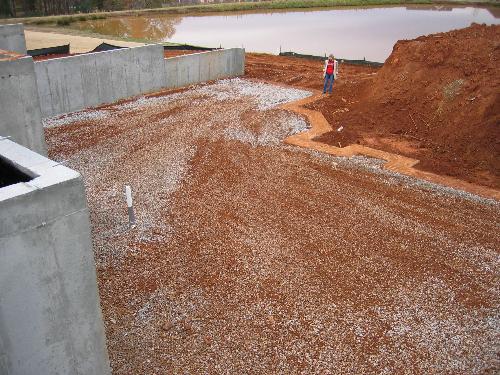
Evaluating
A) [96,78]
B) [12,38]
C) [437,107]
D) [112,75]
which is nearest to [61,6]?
[12,38]

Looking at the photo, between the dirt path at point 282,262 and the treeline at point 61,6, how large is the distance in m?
43.1

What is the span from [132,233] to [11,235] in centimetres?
568

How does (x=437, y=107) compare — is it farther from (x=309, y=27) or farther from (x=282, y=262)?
(x=309, y=27)

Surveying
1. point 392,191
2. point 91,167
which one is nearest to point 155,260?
point 91,167

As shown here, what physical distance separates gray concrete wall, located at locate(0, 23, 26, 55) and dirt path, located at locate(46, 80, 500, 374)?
6.63 m

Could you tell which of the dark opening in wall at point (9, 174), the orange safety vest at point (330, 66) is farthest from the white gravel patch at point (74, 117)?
the dark opening in wall at point (9, 174)

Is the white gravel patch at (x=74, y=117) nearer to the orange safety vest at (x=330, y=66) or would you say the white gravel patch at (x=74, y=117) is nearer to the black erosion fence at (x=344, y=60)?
the orange safety vest at (x=330, y=66)

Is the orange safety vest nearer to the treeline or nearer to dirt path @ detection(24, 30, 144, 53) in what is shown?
dirt path @ detection(24, 30, 144, 53)

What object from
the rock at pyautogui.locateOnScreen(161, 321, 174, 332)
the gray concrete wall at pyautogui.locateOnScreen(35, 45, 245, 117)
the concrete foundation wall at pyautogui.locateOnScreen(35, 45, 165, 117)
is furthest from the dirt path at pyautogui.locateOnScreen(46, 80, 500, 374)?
the gray concrete wall at pyautogui.locateOnScreen(35, 45, 245, 117)

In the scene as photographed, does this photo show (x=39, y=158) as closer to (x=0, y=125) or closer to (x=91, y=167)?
(x=0, y=125)

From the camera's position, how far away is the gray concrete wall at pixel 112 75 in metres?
18.5

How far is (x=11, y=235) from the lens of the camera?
4473 mm

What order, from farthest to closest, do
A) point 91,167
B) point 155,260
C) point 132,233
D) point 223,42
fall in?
point 223,42
point 91,167
point 132,233
point 155,260

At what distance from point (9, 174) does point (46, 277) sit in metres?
→ 1.82
